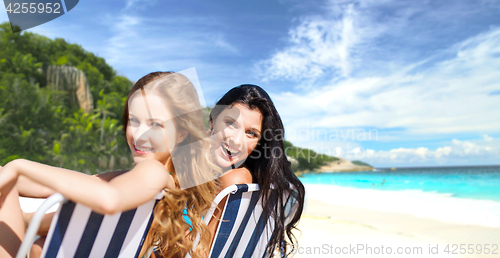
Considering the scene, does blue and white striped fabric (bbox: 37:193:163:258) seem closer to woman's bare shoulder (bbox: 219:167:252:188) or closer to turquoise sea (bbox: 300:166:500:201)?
woman's bare shoulder (bbox: 219:167:252:188)

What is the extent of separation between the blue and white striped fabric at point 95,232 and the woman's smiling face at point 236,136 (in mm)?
889

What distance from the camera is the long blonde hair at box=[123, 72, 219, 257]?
1476 millimetres

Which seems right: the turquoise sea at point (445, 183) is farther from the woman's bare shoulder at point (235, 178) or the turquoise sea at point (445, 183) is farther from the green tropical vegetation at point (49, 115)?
the green tropical vegetation at point (49, 115)

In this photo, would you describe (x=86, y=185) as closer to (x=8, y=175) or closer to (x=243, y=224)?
(x=8, y=175)

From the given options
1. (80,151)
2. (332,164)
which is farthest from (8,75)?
(332,164)

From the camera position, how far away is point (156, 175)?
1.23m

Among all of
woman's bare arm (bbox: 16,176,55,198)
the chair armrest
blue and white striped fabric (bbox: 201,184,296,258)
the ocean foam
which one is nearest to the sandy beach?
the ocean foam

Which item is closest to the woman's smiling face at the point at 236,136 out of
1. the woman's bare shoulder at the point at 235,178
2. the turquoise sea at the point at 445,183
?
the woman's bare shoulder at the point at 235,178

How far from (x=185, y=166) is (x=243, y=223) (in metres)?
0.46

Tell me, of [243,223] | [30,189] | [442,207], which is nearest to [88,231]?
[30,189]

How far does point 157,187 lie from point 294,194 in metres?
0.96

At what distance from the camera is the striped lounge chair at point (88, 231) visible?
1.04 m

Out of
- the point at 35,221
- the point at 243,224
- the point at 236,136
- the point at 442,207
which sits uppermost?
the point at 236,136

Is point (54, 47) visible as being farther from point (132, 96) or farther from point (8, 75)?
point (132, 96)
